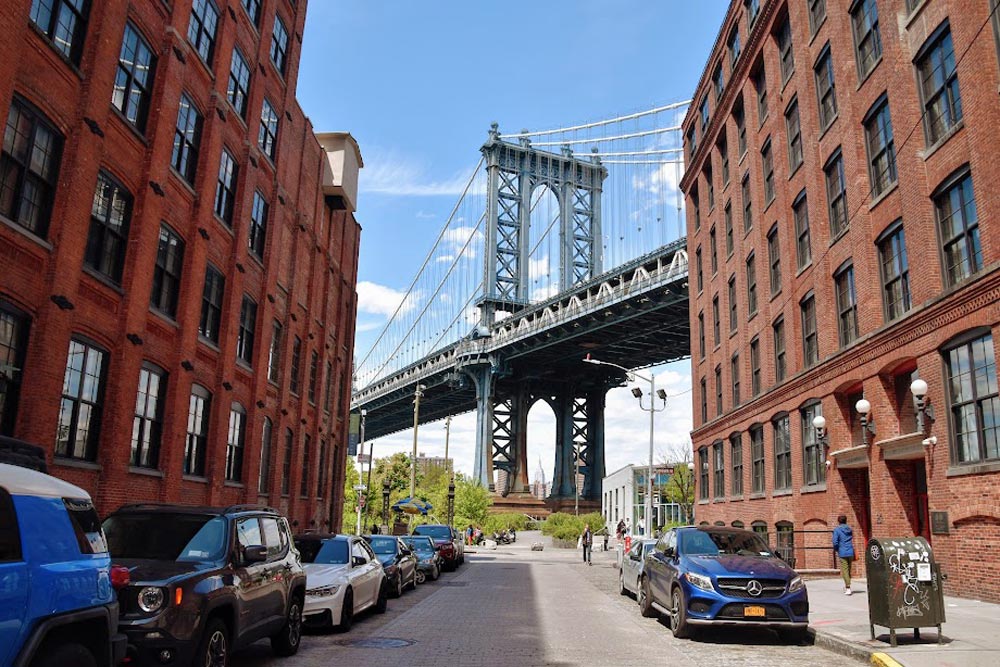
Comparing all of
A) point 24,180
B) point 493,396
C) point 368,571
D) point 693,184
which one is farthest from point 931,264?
point 493,396

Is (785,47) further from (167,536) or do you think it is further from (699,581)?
(167,536)

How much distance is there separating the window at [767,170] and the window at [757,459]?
8373mm

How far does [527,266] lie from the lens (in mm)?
83625

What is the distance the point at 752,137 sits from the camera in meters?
31.2

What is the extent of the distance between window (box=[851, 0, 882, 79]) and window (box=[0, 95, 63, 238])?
721 inches

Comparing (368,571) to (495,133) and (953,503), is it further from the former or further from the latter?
(495,133)

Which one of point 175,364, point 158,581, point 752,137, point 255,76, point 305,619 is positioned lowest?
point 305,619

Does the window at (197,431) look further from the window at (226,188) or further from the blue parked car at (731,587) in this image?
→ the blue parked car at (731,587)

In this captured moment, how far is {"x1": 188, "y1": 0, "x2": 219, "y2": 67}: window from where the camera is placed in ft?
62.8

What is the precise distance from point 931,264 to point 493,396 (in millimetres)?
63657

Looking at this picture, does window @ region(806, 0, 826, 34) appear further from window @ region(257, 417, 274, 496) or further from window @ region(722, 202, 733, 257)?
window @ region(257, 417, 274, 496)

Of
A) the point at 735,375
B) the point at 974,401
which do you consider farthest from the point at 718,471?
the point at 974,401

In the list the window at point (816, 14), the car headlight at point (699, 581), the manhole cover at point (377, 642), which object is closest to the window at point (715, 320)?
the window at point (816, 14)

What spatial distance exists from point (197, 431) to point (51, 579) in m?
15.7
